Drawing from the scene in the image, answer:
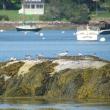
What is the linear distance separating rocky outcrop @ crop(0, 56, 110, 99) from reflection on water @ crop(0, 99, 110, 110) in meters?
0.85

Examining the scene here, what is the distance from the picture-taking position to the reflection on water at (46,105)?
21.8 metres

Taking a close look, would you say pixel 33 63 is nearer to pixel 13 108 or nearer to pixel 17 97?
pixel 17 97

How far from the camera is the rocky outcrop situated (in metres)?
23.8

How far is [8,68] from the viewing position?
82.6ft

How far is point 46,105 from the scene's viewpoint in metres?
22.5

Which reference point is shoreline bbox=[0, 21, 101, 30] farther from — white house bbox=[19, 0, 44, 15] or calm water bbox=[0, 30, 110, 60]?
calm water bbox=[0, 30, 110, 60]

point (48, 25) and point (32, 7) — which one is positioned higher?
point (32, 7)

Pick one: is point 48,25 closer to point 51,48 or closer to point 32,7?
point 32,7

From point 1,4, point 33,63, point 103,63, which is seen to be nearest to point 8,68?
point 33,63

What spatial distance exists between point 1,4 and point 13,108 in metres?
138

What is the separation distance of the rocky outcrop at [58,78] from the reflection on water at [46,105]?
0.85m

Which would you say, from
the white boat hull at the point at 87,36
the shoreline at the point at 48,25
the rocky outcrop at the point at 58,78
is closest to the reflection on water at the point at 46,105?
the rocky outcrop at the point at 58,78

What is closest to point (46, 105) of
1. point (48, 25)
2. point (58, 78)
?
point (58, 78)

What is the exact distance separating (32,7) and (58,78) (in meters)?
147
